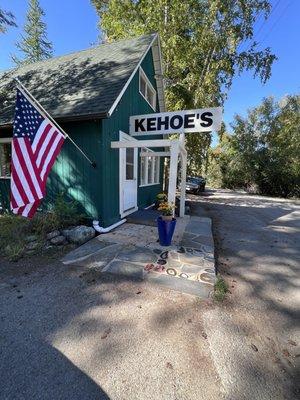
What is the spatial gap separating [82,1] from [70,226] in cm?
1885

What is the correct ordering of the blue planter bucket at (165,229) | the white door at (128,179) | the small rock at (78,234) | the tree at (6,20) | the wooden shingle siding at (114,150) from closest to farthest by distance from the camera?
1. the blue planter bucket at (165,229)
2. the small rock at (78,234)
3. the wooden shingle siding at (114,150)
4. the white door at (128,179)
5. the tree at (6,20)

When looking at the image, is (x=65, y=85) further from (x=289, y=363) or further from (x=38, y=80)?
(x=289, y=363)

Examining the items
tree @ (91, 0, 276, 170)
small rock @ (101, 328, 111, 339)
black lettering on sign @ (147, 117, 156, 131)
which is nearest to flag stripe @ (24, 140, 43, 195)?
small rock @ (101, 328, 111, 339)

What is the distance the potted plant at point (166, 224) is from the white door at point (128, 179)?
2.31 metres

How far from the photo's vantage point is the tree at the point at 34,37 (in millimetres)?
26669

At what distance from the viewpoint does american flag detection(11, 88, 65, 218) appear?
4352 millimetres

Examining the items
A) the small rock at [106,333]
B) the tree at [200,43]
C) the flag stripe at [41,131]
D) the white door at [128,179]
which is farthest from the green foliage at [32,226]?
the tree at [200,43]

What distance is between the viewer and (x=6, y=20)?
27.7ft

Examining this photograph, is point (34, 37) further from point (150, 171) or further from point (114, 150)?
point (114, 150)

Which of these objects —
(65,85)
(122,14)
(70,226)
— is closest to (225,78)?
(122,14)

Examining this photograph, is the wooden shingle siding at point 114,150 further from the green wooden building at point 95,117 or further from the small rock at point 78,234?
the small rock at point 78,234

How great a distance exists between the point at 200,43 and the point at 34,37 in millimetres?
22255

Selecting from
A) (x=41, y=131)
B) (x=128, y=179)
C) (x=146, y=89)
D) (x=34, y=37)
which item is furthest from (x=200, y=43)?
(x=34, y=37)

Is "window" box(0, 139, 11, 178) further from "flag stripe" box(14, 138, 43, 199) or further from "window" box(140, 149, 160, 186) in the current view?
"window" box(140, 149, 160, 186)
